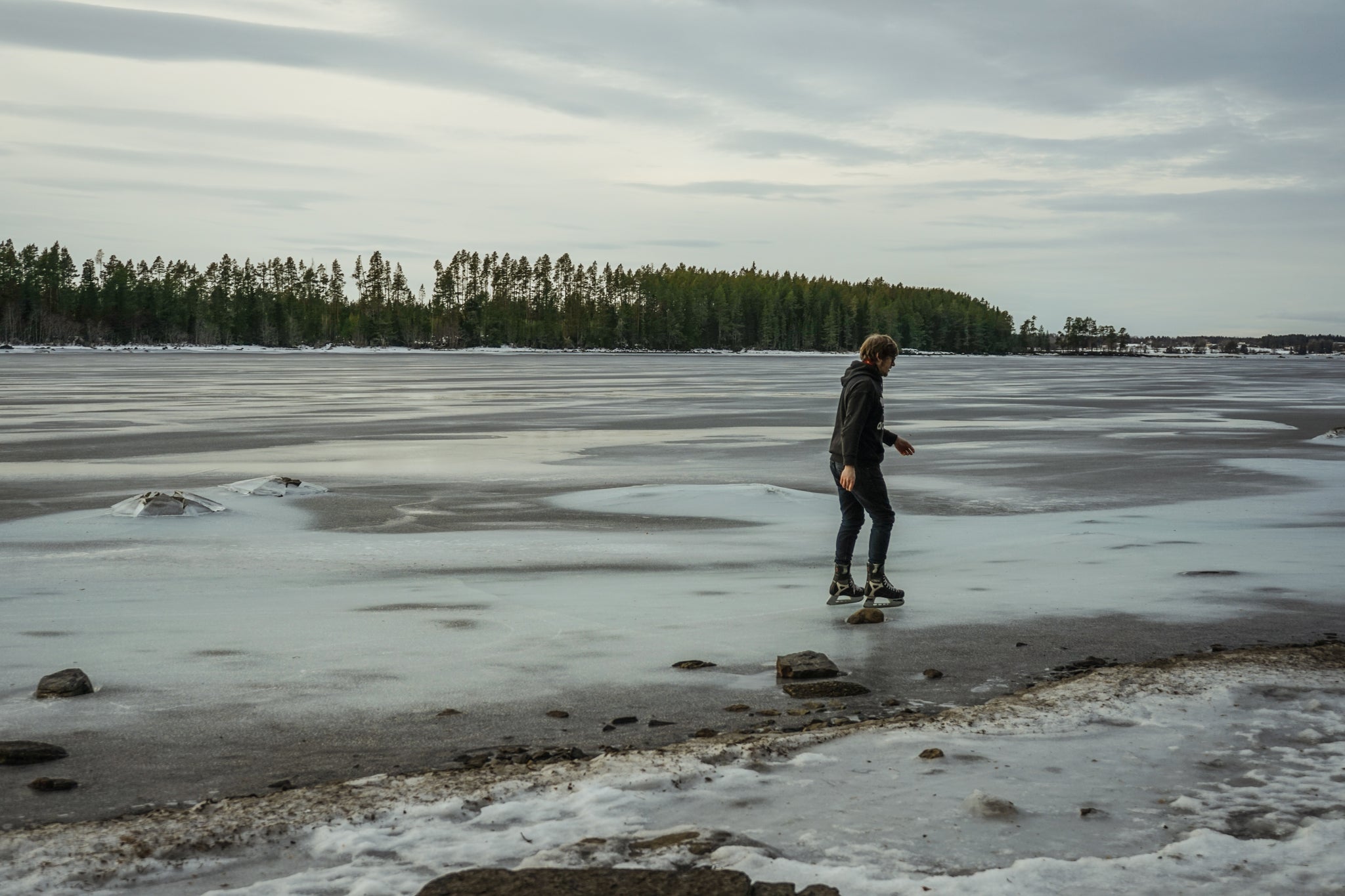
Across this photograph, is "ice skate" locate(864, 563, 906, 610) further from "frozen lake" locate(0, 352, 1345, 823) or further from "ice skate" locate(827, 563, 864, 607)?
"frozen lake" locate(0, 352, 1345, 823)

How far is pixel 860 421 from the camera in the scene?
26.0 feet

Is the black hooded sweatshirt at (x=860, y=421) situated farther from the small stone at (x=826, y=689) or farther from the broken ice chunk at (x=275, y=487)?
the broken ice chunk at (x=275, y=487)

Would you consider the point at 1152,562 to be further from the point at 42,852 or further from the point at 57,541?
the point at 57,541

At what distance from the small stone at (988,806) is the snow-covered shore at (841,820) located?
2 cm

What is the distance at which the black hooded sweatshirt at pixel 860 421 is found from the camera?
790 centimetres

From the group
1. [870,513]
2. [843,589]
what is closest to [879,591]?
[843,589]

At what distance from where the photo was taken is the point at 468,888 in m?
3.66

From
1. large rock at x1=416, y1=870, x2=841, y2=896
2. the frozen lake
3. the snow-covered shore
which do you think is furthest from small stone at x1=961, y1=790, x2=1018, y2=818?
the frozen lake

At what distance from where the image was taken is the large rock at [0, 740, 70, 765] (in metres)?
4.88

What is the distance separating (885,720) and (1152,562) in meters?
5.20

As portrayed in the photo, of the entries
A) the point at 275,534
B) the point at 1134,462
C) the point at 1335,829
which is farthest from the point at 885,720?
the point at 1134,462

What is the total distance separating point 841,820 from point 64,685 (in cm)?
398

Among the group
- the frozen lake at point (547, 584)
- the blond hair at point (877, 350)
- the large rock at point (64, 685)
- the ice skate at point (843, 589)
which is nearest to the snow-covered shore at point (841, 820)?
the frozen lake at point (547, 584)

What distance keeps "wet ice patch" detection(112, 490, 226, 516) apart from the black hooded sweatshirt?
7026mm
